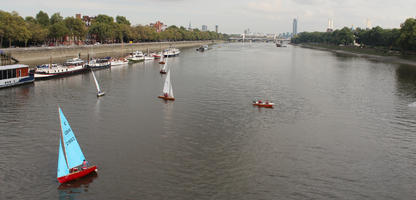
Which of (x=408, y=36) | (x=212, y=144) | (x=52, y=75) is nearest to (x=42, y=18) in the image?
(x=52, y=75)

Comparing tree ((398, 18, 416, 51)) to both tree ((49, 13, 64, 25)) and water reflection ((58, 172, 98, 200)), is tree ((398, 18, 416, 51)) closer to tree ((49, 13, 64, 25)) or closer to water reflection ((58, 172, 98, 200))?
tree ((49, 13, 64, 25))

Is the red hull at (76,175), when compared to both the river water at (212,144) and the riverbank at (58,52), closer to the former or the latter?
the river water at (212,144)

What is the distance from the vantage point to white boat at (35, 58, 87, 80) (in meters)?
86.5

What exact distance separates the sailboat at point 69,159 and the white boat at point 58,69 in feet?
199

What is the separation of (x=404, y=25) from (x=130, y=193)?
18050 cm

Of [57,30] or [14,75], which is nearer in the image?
[14,75]

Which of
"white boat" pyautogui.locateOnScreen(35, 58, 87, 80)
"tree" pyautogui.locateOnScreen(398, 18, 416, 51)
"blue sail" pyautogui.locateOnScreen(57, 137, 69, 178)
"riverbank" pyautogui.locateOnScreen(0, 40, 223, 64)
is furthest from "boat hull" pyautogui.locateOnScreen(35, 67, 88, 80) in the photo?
"tree" pyautogui.locateOnScreen(398, 18, 416, 51)

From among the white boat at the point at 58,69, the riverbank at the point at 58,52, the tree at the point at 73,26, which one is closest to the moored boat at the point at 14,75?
the white boat at the point at 58,69

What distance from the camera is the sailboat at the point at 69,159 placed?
29.8 metres

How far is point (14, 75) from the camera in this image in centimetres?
7512

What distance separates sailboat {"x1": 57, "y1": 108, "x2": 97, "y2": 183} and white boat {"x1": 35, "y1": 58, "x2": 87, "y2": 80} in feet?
199

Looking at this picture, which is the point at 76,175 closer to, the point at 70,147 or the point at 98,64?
the point at 70,147

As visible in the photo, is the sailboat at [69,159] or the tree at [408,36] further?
the tree at [408,36]

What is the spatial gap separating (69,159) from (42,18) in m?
156
